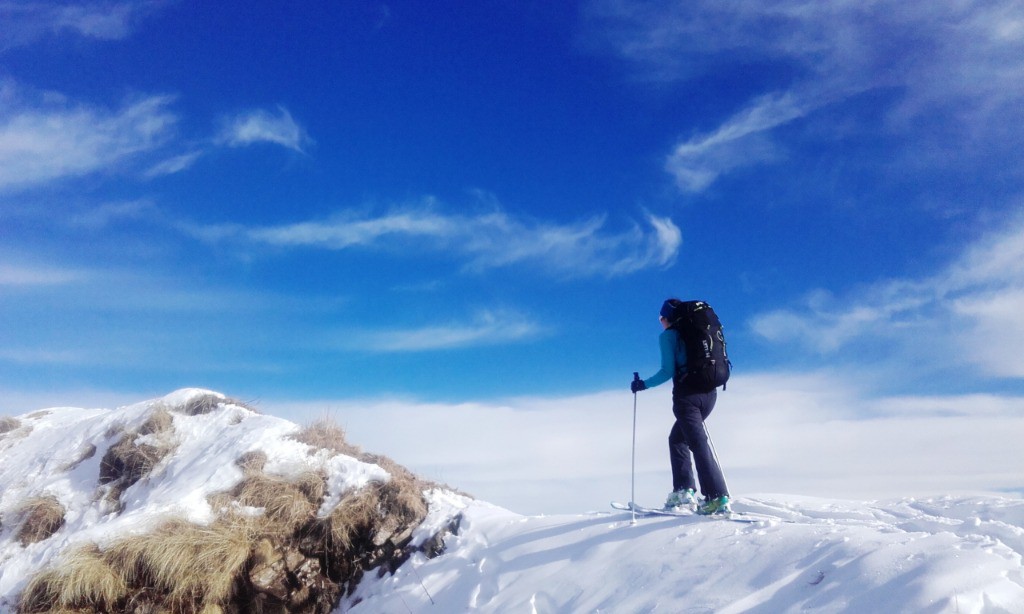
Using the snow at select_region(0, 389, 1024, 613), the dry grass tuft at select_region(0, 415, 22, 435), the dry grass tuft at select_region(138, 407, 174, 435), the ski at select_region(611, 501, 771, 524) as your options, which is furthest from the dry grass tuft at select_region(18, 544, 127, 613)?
the dry grass tuft at select_region(0, 415, 22, 435)

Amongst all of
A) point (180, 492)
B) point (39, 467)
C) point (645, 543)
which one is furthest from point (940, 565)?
point (39, 467)

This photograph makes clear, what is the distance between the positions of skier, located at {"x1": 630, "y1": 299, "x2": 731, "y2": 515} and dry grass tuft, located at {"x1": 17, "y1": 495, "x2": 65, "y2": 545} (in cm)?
1016

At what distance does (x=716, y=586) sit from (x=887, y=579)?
132cm

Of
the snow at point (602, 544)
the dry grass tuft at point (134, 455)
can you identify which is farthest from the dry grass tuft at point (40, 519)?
the dry grass tuft at point (134, 455)

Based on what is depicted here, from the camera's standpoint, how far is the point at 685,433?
Answer: 7.18 m

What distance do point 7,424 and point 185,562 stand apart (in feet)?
35.9

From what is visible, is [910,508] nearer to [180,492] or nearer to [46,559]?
[180,492]

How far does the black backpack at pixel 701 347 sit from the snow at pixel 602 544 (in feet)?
Answer: 4.93

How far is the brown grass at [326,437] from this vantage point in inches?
437

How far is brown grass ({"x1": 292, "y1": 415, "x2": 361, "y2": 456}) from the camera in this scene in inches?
Answer: 437

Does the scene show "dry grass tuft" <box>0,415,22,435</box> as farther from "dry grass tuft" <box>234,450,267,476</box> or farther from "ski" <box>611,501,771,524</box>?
"ski" <box>611,501,771,524</box>

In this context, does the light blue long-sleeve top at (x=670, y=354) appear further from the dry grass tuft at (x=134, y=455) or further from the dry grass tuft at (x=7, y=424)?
the dry grass tuft at (x=7, y=424)

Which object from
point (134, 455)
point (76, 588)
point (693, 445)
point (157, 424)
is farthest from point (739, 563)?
point (157, 424)

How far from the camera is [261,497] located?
959 cm
